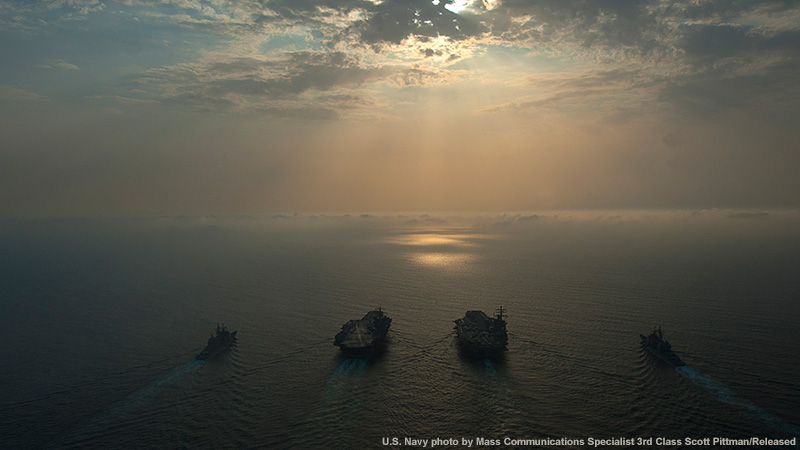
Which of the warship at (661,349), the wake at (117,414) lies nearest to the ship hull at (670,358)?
the warship at (661,349)

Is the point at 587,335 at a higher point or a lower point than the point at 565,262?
lower

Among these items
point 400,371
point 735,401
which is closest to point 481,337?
point 400,371

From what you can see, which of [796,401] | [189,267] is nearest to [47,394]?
[796,401]

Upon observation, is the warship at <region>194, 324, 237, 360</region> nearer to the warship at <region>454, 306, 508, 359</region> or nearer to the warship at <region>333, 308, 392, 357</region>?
the warship at <region>333, 308, 392, 357</region>

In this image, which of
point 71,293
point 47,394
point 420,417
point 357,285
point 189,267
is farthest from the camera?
point 189,267

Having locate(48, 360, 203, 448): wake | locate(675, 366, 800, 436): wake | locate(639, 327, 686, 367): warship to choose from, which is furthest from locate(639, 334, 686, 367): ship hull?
locate(48, 360, 203, 448): wake

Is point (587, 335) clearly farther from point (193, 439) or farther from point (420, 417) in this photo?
point (193, 439)
